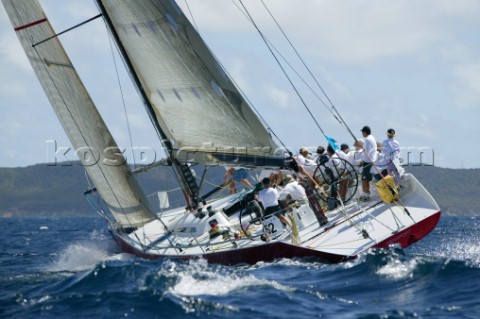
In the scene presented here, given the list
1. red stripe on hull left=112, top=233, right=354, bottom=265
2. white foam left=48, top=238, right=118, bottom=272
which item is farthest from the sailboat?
white foam left=48, top=238, right=118, bottom=272

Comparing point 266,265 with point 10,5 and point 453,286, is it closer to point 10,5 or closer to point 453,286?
point 453,286

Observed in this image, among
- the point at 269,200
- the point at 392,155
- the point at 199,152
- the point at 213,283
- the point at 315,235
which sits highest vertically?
the point at 199,152

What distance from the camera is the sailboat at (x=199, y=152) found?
17.2 metres

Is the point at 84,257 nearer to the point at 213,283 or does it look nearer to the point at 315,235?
the point at 315,235

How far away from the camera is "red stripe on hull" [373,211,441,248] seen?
16.7m

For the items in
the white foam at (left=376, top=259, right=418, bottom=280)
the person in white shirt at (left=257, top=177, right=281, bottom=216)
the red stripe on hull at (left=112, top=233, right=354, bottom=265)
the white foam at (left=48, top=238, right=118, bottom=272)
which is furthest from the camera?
the white foam at (left=48, top=238, right=118, bottom=272)

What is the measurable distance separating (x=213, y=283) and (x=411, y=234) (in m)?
4.56

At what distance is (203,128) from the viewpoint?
18281 millimetres

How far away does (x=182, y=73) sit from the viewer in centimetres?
1836

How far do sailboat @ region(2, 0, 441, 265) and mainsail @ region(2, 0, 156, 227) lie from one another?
2 centimetres

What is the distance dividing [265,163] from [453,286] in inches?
192

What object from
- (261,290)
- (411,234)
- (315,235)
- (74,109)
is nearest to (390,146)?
(411,234)

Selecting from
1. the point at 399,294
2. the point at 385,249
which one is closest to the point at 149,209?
the point at 385,249

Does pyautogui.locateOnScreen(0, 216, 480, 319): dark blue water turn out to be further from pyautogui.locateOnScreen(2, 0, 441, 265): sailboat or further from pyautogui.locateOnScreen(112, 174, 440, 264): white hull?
pyautogui.locateOnScreen(2, 0, 441, 265): sailboat
